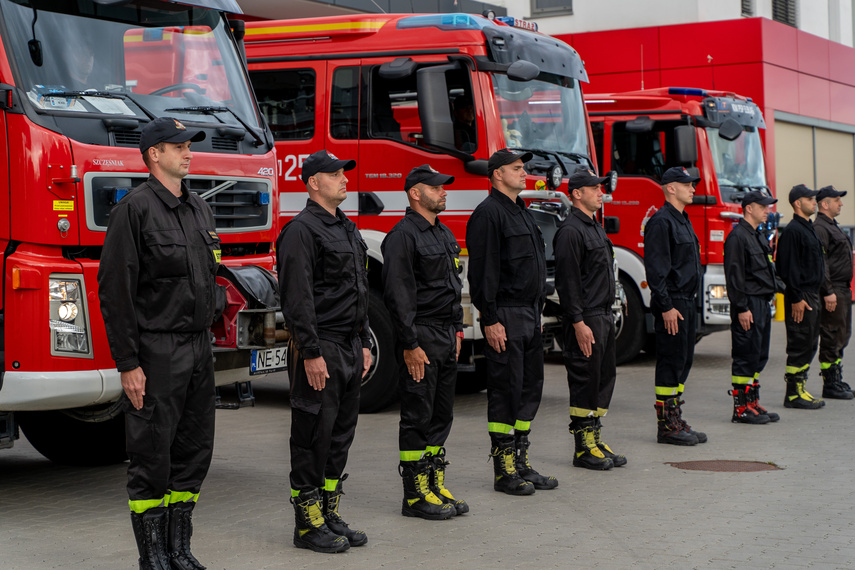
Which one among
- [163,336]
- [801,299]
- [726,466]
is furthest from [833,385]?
[163,336]

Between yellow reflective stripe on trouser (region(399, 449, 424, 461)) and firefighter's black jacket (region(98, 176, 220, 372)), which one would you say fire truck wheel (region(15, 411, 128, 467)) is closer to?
yellow reflective stripe on trouser (region(399, 449, 424, 461))

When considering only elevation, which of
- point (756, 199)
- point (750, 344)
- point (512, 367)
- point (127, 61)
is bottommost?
point (750, 344)

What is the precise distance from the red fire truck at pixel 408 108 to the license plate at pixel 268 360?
118 inches

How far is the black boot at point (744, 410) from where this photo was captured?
9745mm

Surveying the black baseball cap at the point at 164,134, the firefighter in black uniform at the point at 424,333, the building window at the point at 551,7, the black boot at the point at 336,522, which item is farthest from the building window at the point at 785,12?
the black baseball cap at the point at 164,134

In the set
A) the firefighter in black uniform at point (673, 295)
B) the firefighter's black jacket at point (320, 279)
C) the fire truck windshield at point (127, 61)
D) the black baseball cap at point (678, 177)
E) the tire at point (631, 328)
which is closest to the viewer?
the firefighter's black jacket at point (320, 279)

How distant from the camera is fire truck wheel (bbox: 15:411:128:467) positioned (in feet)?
26.2

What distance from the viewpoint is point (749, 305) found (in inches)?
388

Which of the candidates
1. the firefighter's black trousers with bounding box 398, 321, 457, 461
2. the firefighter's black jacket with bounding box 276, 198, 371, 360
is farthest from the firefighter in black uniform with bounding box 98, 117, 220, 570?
the firefighter's black trousers with bounding box 398, 321, 457, 461

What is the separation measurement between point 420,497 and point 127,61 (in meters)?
3.12

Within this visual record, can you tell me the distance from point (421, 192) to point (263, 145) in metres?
1.33

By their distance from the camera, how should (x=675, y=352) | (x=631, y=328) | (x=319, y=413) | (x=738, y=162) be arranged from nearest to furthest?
(x=319, y=413) → (x=675, y=352) → (x=631, y=328) → (x=738, y=162)

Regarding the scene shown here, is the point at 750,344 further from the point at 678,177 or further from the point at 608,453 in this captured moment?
the point at 608,453

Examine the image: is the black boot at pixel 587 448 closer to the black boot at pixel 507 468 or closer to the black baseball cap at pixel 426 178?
the black boot at pixel 507 468
